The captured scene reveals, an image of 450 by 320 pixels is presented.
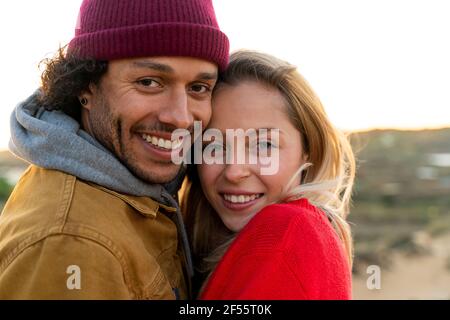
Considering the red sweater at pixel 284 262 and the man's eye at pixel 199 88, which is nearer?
the red sweater at pixel 284 262

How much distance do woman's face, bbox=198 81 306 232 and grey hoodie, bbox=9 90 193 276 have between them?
0.38 metres

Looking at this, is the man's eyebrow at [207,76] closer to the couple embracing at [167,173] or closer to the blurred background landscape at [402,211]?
the couple embracing at [167,173]

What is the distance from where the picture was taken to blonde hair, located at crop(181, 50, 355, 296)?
272 centimetres

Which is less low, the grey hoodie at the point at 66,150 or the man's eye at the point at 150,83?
the man's eye at the point at 150,83

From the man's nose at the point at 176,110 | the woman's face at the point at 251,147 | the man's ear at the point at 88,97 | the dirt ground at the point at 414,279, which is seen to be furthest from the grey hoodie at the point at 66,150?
the dirt ground at the point at 414,279

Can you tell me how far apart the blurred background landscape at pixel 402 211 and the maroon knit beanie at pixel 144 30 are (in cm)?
294

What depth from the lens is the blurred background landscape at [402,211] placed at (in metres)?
8.24

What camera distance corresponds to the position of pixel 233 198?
2.79 meters

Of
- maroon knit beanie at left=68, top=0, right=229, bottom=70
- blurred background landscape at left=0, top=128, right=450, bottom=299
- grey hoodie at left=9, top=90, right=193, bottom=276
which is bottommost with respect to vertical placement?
grey hoodie at left=9, top=90, right=193, bottom=276

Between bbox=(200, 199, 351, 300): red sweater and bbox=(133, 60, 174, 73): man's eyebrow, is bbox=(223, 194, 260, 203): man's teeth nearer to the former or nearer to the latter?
bbox=(200, 199, 351, 300): red sweater

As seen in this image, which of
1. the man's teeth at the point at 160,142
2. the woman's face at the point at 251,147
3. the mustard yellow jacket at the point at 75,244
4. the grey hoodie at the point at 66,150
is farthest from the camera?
the woman's face at the point at 251,147

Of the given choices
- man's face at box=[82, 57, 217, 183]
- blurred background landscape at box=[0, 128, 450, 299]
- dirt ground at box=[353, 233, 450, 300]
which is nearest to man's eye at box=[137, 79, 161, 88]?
man's face at box=[82, 57, 217, 183]
